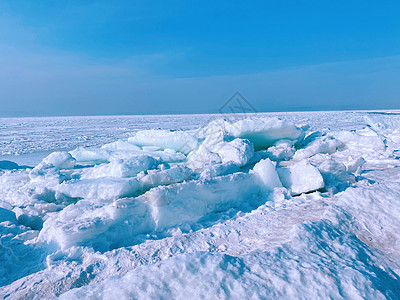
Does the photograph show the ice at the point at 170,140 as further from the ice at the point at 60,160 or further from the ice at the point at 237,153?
the ice at the point at 60,160

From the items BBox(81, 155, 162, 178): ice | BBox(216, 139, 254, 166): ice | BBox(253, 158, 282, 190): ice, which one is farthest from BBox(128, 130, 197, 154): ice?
BBox(253, 158, 282, 190): ice

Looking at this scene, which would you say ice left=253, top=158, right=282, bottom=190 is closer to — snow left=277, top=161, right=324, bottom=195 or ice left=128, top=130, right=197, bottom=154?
snow left=277, top=161, right=324, bottom=195

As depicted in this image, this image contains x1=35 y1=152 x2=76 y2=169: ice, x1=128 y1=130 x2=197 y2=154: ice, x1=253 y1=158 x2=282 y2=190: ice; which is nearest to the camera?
x1=253 y1=158 x2=282 y2=190: ice

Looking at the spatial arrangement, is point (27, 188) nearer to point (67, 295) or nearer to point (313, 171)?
point (67, 295)

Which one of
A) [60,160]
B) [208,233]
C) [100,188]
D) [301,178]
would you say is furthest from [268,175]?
[60,160]

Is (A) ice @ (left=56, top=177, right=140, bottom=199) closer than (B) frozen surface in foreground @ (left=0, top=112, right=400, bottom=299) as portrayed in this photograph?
No

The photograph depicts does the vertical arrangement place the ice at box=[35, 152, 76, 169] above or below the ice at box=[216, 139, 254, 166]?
below

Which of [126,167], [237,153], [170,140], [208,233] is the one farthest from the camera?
[170,140]

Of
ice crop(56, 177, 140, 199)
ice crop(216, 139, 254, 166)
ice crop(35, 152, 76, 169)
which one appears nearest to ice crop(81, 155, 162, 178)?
ice crop(56, 177, 140, 199)

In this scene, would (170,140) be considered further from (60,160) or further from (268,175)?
(268,175)

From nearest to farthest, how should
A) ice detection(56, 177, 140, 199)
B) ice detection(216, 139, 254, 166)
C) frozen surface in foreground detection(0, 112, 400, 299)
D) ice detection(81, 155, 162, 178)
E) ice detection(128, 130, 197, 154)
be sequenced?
frozen surface in foreground detection(0, 112, 400, 299), ice detection(56, 177, 140, 199), ice detection(81, 155, 162, 178), ice detection(216, 139, 254, 166), ice detection(128, 130, 197, 154)

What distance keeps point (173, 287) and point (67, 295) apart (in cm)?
47

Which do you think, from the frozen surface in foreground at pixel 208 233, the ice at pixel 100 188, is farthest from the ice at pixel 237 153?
the ice at pixel 100 188

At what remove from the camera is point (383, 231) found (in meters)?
1.84
